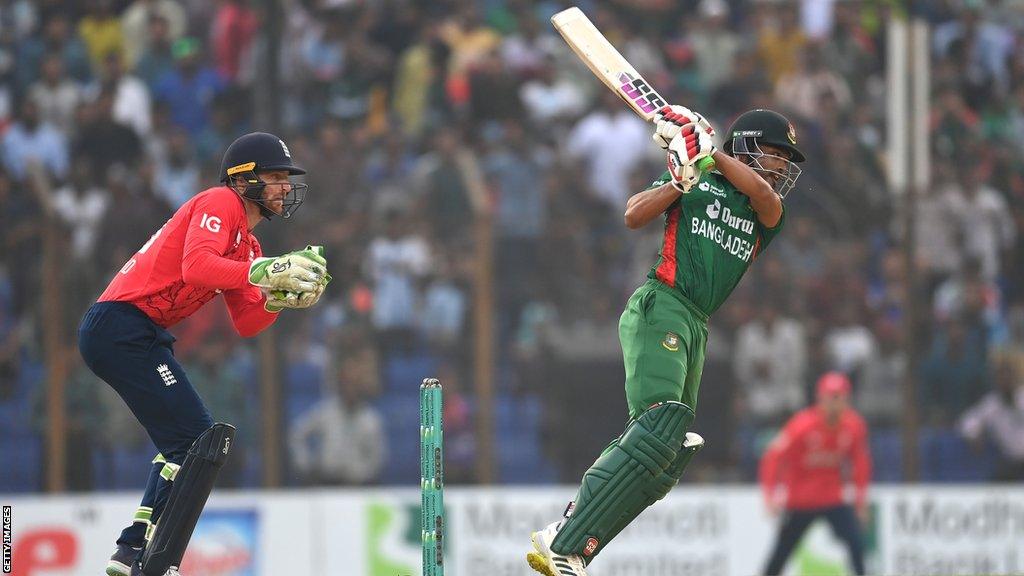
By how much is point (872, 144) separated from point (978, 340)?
2151mm

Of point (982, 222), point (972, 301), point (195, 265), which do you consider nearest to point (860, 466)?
point (972, 301)

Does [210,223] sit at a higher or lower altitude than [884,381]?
lower

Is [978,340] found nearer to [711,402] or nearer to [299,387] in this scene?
[711,402]

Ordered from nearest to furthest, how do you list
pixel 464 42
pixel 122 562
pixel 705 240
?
pixel 705 240, pixel 122 562, pixel 464 42

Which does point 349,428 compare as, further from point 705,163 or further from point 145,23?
point 705,163

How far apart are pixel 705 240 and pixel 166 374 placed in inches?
96.1

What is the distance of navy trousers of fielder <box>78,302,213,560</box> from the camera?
688 cm

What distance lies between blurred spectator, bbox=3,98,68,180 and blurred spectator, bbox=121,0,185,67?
105 centimetres

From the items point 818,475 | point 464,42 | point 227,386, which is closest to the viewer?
point 818,475

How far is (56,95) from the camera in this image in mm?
14828

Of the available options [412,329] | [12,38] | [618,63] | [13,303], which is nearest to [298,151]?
[412,329]

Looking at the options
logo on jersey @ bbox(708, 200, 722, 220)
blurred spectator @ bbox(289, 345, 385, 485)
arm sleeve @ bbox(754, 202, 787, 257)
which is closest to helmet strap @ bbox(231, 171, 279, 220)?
logo on jersey @ bbox(708, 200, 722, 220)

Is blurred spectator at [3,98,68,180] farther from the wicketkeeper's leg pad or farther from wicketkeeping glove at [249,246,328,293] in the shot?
wicketkeeping glove at [249,246,328,293]

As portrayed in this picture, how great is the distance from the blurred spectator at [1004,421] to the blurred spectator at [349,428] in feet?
16.6
